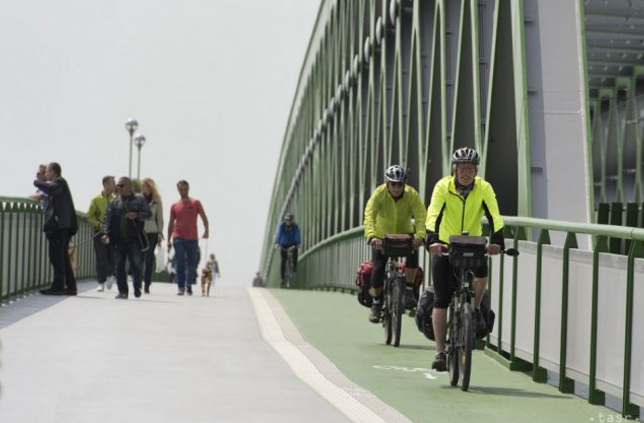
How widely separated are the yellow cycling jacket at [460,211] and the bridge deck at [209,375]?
116 centimetres

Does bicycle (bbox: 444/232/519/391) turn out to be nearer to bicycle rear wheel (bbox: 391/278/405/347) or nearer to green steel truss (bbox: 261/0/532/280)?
bicycle rear wheel (bbox: 391/278/405/347)

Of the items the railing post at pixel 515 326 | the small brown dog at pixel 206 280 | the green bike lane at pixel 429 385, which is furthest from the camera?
the small brown dog at pixel 206 280

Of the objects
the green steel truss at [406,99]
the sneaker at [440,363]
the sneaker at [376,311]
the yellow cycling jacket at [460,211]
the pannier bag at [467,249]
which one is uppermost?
the green steel truss at [406,99]

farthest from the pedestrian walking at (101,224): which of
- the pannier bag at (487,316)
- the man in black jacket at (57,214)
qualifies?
the pannier bag at (487,316)

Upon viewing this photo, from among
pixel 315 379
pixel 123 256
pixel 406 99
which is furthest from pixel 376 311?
pixel 406 99

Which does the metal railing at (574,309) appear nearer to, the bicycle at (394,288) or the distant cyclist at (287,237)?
the bicycle at (394,288)

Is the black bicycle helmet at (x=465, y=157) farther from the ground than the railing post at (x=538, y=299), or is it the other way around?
the black bicycle helmet at (x=465, y=157)

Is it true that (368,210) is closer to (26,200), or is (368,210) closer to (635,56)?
(26,200)

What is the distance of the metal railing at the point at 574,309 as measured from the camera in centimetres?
929

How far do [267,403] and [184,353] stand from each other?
3.52 m

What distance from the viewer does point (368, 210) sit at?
14.2m

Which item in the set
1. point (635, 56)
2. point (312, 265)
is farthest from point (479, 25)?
point (312, 265)

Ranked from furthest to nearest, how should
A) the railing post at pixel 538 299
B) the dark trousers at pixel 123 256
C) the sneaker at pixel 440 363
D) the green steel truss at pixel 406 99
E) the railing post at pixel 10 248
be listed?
the dark trousers at pixel 123 256 → the railing post at pixel 10 248 → the green steel truss at pixel 406 99 → the railing post at pixel 538 299 → the sneaker at pixel 440 363

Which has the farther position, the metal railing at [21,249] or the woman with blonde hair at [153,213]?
the woman with blonde hair at [153,213]
